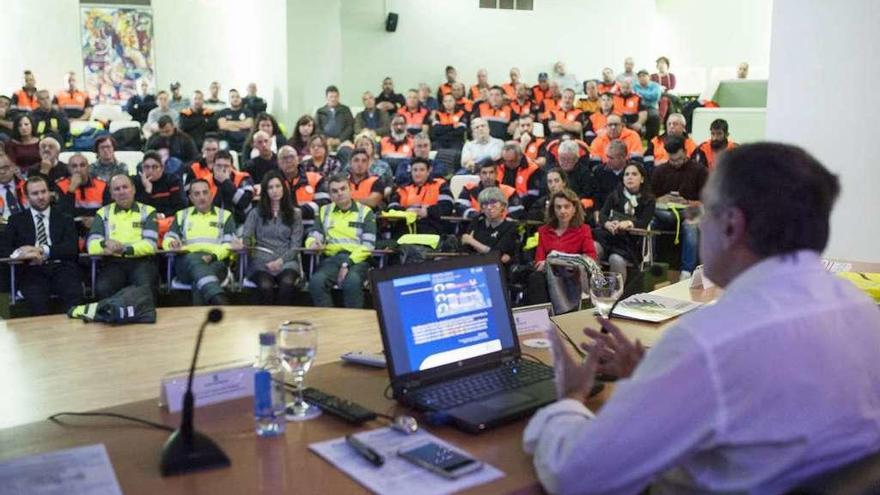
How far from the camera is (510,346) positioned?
6.80 ft

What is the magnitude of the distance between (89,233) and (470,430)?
16.9ft

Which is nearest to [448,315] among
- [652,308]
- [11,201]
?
[652,308]

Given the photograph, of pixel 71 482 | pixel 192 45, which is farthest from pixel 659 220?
pixel 192 45

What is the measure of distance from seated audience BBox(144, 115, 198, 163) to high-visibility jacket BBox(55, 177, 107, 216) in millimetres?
2487

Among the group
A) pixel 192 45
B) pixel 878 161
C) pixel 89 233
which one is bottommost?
pixel 89 233

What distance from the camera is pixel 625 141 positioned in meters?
8.70

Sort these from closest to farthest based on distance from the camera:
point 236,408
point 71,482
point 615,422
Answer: point 615,422, point 71,482, point 236,408

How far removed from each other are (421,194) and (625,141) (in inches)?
91.7

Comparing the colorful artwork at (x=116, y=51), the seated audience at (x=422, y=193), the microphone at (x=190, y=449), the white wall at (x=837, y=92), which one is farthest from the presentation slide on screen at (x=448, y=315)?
the colorful artwork at (x=116, y=51)

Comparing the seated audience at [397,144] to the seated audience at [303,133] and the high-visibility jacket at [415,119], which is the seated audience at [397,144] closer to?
the seated audience at [303,133]

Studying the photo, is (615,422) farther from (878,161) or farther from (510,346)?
(878,161)

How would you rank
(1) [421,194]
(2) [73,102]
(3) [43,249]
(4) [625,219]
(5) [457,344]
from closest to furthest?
(5) [457,344], (3) [43,249], (4) [625,219], (1) [421,194], (2) [73,102]

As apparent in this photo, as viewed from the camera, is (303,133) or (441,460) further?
(303,133)

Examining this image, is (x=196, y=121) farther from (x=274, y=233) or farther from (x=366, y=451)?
(x=366, y=451)
